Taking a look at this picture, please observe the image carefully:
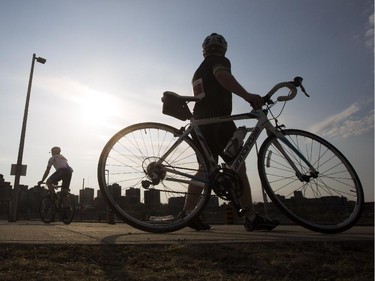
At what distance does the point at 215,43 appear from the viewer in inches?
163

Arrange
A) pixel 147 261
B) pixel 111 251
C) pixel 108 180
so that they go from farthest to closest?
pixel 108 180, pixel 111 251, pixel 147 261

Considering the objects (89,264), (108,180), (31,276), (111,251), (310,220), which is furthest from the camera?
(310,220)

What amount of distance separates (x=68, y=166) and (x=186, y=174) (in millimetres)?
6307

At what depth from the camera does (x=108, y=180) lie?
11.1 ft

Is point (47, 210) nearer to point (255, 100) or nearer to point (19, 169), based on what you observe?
point (19, 169)

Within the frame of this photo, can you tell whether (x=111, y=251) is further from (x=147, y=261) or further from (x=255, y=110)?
(x=255, y=110)

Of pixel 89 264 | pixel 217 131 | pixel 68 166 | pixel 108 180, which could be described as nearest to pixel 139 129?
pixel 108 180

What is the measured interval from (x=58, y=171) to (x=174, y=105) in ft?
20.5

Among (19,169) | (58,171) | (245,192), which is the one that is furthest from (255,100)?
(19,169)

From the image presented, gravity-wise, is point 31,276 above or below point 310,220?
below

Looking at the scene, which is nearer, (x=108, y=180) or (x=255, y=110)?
(x=108, y=180)

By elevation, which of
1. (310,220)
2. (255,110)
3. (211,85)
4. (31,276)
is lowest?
(31,276)

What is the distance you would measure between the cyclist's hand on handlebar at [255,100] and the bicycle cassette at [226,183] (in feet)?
2.71

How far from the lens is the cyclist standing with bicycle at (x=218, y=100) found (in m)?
3.81
